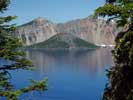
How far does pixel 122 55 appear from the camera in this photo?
10.2m

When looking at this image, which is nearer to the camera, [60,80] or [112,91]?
[112,91]

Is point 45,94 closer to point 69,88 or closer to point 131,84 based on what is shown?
point 69,88

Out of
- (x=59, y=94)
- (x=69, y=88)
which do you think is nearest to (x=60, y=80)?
(x=69, y=88)

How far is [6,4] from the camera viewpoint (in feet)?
54.6

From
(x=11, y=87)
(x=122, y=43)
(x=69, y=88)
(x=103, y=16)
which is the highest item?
(x=103, y=16)

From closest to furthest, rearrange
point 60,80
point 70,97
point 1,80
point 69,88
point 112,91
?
point 112,91, point 1,80, point 70,97, point 69,88, point 60,80

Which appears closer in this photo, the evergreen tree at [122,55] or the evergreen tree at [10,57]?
the evergreen tree at [122,55]

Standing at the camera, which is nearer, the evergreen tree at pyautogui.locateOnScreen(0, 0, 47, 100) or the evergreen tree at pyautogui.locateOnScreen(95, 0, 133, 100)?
the evergreen tree at pyautogui.locateOnScreen(95, 0, 133, 100)

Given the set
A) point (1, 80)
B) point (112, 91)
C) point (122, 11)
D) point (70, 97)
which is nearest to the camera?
point (122, 11)

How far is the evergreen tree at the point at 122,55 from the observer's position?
9344 mm

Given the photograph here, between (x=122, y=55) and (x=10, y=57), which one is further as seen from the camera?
(x=10, y=57)

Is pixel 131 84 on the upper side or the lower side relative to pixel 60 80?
upper

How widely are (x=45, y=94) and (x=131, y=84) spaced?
386ft

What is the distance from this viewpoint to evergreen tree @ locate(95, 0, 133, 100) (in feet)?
30.7
